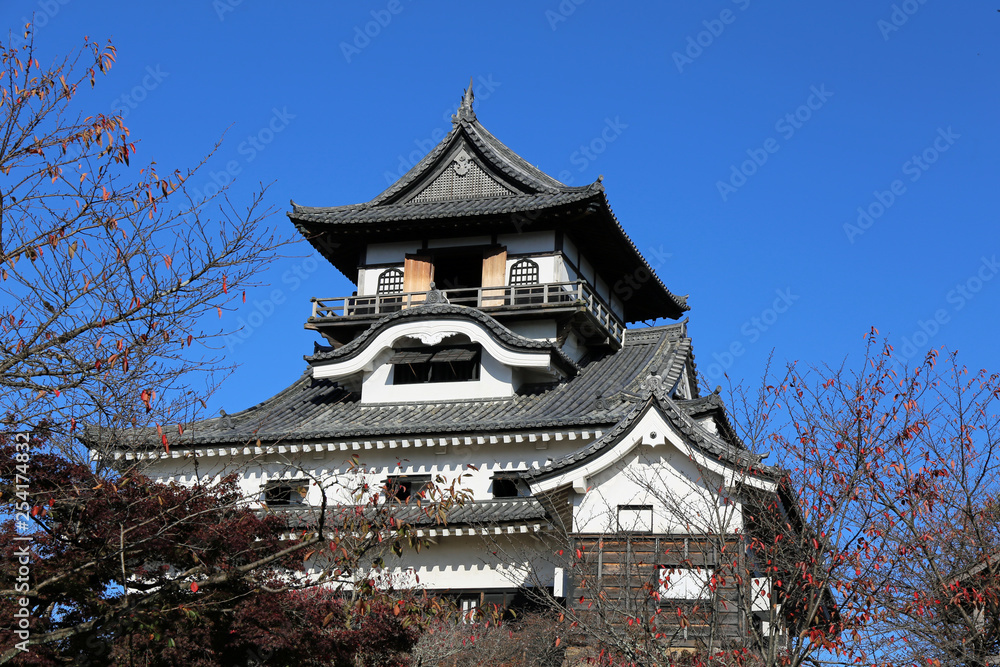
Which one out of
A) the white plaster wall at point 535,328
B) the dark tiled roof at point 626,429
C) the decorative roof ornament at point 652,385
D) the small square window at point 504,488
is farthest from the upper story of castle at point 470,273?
the dark tiled roof at point 626,429

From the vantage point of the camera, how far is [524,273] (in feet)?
85.6

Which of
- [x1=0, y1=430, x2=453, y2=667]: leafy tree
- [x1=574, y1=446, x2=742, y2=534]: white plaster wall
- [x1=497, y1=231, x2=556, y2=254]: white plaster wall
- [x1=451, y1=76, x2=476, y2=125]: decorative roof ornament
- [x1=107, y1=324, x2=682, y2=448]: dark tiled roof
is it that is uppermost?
[x1=451, y1=76, x2=476, y2=125]: decorative roof ornament

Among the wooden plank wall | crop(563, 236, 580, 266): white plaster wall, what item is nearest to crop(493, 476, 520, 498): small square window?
the wooden plank wall

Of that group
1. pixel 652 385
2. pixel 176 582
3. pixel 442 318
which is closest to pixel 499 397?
pixel 442 318

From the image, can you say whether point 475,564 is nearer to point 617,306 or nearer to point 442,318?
point 442,318

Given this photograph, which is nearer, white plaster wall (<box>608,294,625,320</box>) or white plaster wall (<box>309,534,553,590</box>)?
white plaster wall (<box>309,534,553,590</box>)

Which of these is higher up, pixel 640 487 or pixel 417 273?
pixel 417 273

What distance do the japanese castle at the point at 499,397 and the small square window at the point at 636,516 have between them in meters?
0.03

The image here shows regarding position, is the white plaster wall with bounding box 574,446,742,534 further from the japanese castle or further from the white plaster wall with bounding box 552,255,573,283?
the white plaster wall with bounding box 552,255,573,283

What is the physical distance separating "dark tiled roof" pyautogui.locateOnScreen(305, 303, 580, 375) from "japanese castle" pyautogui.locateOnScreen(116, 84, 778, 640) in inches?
2.0

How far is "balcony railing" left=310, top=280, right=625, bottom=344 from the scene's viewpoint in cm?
2505

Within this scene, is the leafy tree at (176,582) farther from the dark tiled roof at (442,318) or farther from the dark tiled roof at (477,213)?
the dark tiled roof at (477,213)

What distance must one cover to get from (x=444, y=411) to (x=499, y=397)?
136 cm

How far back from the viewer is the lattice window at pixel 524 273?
2592 centimetres
